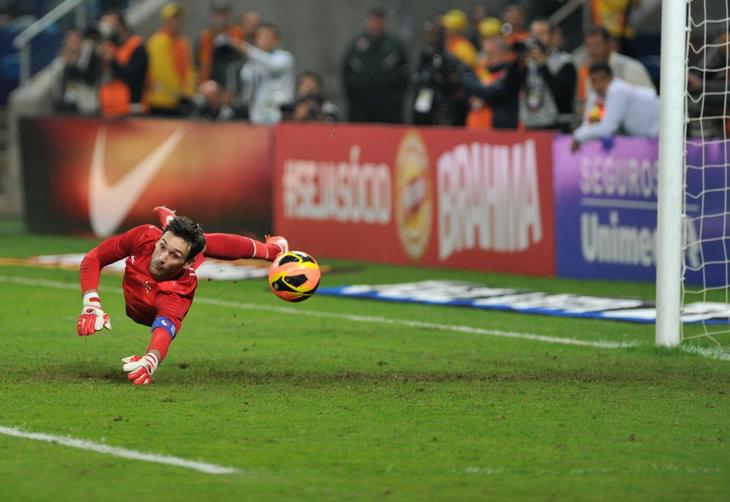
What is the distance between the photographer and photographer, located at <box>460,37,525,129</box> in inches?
634

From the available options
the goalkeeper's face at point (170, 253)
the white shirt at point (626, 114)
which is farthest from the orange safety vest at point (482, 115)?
the goalkeeper's face at point (170, 253)

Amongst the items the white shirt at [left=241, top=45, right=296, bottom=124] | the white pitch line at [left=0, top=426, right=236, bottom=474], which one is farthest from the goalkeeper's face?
the white shirt at [left=241, top=45, right=296, bottom=124]

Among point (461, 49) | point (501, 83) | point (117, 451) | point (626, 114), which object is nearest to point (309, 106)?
point (461, 49)

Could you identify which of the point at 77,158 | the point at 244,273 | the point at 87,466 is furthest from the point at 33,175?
the point at 87,466

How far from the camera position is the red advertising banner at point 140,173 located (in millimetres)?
17984

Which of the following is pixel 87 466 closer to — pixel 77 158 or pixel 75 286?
pixel 75 286

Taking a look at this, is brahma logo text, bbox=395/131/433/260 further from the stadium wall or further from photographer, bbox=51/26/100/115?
photographer, bbox=51/26/100/115

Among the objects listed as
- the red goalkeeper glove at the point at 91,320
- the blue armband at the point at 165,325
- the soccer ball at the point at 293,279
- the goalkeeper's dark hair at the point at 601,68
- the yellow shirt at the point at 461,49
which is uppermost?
the yellow shirt at the point at 461,49

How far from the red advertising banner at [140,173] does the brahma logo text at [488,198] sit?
2602 mm

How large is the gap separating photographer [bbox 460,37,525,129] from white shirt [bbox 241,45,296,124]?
2.86 m

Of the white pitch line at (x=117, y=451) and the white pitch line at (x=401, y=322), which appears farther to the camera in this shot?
the white pitch line at (x=401, y=322)

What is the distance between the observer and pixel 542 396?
8938mm

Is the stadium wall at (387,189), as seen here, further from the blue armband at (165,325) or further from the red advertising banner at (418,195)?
the blue armband at (165,325)

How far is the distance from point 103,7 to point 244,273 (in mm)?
11143
